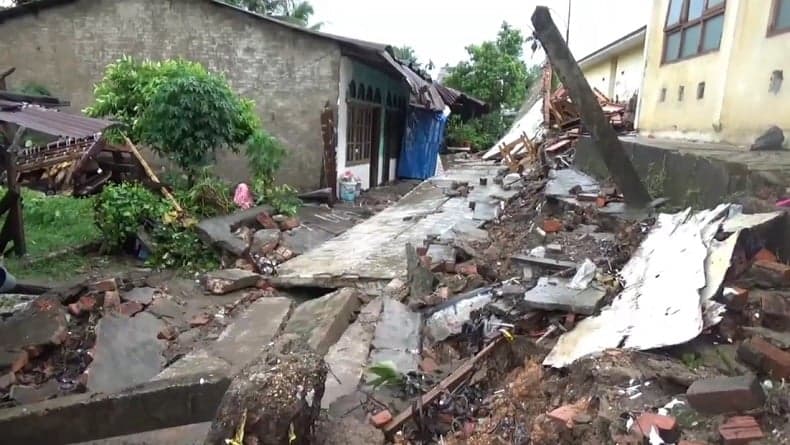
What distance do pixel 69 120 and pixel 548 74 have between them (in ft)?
50.6

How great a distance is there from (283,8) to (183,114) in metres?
19.9

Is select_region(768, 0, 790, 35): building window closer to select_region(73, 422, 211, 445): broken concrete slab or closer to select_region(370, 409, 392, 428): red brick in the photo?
select_region(370, 409, 392, 428): red brick

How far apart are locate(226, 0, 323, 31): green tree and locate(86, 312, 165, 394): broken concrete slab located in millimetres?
19953

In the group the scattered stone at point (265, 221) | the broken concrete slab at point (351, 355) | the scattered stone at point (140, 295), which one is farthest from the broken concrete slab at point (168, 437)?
the scattered stone at point (265, 221)

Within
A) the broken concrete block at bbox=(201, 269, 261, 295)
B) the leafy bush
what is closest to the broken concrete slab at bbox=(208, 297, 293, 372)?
the broken concrete block at bbox=(201, 269, 261, 295)

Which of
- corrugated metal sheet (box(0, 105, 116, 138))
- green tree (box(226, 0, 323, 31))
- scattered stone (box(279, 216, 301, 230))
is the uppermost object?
green tree (box(226, 0, 323, 31))

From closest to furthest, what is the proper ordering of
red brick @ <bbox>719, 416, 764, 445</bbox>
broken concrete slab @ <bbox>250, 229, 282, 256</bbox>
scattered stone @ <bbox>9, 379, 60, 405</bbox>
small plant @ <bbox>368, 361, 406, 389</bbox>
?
red brick @ <bbox>719, 416, 764, 445</bbox>
small plant @ <bbox>368, 361, 406, 389</bbox>
scattered stone @ <bbox>9, 379, 60, 405</bbox>
broken concrete slab @ <bbox>250, 229, 282, 256</bbox>

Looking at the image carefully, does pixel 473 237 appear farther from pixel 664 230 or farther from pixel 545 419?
pixel 545 419

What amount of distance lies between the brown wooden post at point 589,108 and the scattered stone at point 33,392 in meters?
5.46

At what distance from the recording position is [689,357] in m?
2.58

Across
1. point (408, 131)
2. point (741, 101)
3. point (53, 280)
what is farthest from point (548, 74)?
point (53, 280)

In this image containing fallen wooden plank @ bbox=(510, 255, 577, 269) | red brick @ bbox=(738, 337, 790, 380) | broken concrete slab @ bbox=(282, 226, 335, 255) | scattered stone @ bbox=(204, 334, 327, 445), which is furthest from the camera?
broken concrete slab @ bbox=(282, 226, 335, 255)

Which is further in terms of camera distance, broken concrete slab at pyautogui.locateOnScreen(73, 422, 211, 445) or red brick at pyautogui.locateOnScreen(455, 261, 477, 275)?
red brick at pyautogui.locateOnScreen(455, 261, 477, 275)

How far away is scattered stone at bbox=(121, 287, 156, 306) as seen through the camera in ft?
17.9
